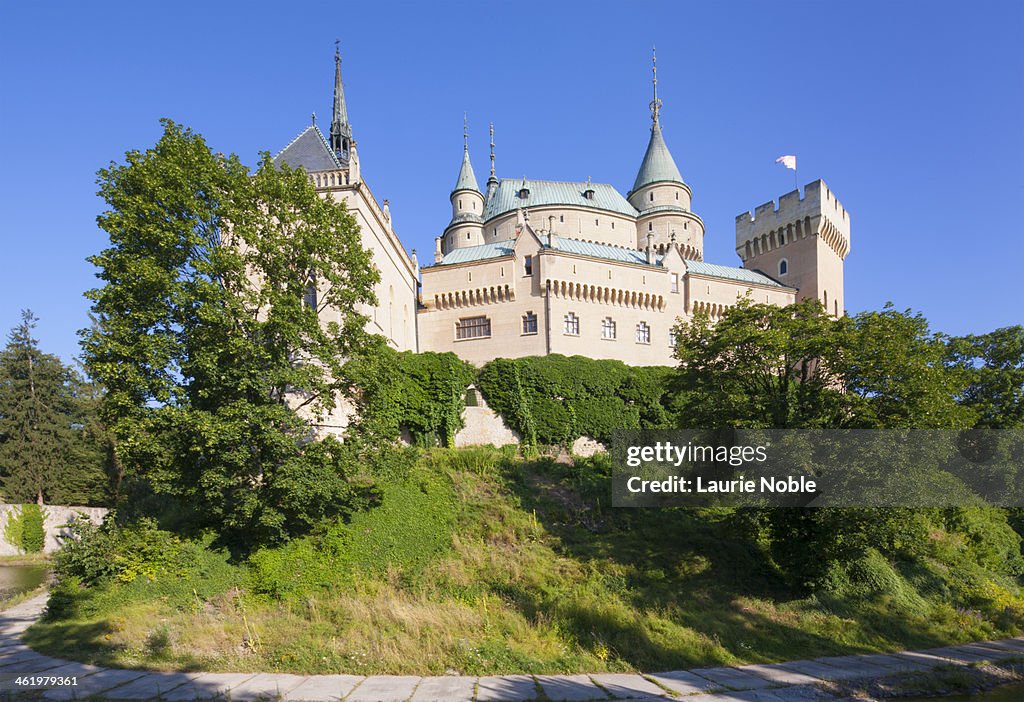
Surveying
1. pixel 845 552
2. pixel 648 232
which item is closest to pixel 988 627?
pixel 845 552

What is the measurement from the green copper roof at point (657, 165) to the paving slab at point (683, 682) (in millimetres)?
42882

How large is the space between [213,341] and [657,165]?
139 ft

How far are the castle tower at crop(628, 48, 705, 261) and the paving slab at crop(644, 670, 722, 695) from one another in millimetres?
37012

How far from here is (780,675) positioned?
11500 millimetres

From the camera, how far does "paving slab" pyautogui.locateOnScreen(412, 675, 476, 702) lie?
31.1 ft

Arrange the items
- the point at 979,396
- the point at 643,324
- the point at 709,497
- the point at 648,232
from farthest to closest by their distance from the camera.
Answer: the point at 648,232, the point at 643,324, the point at 979,396, the point at 709,497

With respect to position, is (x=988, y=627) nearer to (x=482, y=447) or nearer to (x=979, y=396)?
(x=979, y=396)

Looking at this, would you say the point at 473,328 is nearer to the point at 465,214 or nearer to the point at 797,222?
the point at 465,214

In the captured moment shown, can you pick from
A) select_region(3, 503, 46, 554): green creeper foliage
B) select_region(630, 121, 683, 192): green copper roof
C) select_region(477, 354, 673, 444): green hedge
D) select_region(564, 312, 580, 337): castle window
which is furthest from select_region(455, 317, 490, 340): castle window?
select_region(3, 503, 46, 554): green creeper foliage

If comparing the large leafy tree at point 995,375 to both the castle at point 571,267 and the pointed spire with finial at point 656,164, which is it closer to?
the castle at point 571,267

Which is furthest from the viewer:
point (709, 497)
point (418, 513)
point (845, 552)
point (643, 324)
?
point (643, 324)

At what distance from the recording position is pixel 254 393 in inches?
632

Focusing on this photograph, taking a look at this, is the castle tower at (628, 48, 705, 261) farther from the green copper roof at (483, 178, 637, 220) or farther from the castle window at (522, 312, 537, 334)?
the castle window at (522, 312, 537, 334)

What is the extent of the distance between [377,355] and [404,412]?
8617 millimetres
